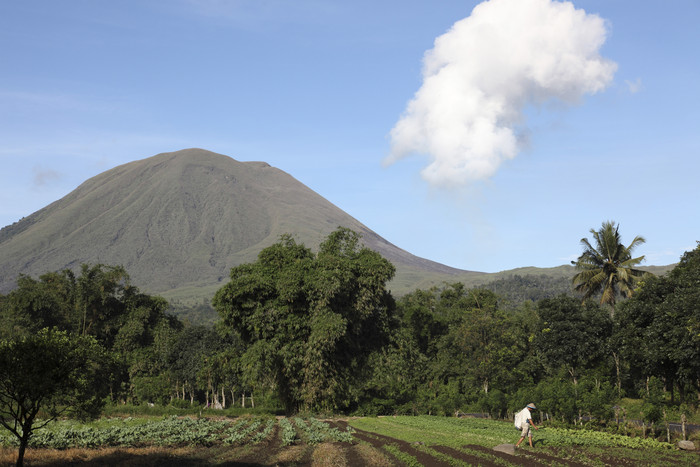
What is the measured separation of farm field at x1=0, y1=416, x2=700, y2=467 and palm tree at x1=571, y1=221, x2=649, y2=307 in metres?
28.1

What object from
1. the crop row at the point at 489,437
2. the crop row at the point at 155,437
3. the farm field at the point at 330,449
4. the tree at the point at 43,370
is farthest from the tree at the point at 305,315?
the tree at the point at 43,370

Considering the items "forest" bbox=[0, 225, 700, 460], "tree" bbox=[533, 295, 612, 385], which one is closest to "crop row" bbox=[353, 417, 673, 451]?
"forest" bbox=[0, 225, 700, 460]

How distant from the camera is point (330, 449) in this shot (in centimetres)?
2434

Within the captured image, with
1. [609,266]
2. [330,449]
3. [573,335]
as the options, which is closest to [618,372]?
[573,335]

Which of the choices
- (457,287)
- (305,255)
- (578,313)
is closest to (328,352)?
(305,255)

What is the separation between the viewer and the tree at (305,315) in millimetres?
43750

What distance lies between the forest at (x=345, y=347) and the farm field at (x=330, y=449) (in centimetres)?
190

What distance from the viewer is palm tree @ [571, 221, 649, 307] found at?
188 ft

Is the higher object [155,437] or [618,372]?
[618,372]

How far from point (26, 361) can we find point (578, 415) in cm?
3474

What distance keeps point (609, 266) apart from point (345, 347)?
Answer: 27077mm

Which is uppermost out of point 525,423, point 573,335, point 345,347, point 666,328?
point 666,328

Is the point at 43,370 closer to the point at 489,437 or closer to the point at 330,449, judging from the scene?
the point at 330,449

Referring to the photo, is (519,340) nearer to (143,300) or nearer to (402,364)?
(402,364)
